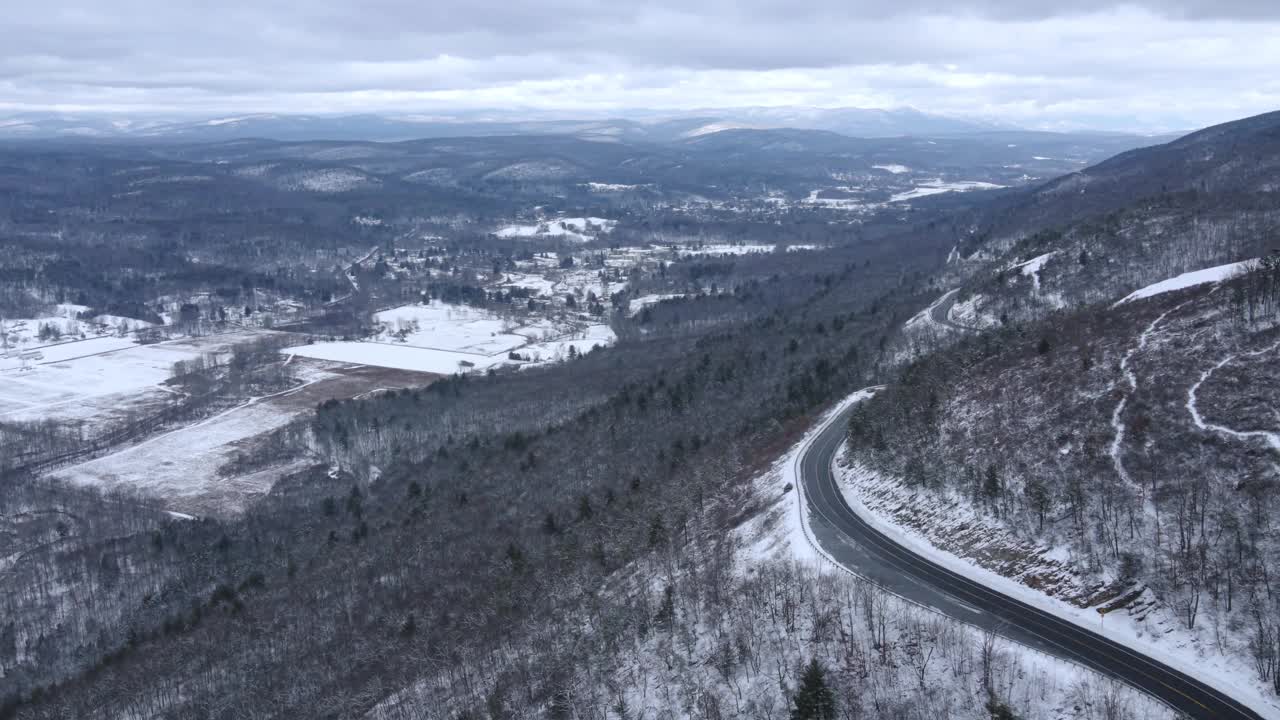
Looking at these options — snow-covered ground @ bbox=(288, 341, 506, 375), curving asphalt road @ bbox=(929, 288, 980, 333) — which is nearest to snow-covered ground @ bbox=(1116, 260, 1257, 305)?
curving asphalt road @ bbox=(929, 288, 980, 333)

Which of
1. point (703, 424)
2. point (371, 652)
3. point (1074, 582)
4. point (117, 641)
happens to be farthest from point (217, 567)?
point (1074, 582)

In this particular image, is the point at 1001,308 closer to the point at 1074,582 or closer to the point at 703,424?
the point at 703,424

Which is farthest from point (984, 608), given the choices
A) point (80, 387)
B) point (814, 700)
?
point (80, 387)

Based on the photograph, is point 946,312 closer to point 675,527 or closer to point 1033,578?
point 675,527

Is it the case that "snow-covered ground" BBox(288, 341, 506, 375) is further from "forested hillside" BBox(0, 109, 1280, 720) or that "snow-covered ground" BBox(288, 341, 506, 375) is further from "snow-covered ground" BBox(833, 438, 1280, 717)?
"snow-covered ground" BBox(833, 438, 1280, 717)

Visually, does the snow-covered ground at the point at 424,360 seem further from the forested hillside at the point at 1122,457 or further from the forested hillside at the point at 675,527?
the forested hillside at the point at 1122,457

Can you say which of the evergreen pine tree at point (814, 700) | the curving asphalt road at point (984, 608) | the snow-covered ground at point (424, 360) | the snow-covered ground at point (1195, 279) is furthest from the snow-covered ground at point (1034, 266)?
the snow-covered ground at point (424, 360)

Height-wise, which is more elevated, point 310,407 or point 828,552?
point 828,552

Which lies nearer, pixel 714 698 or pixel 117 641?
pixel 714 698
